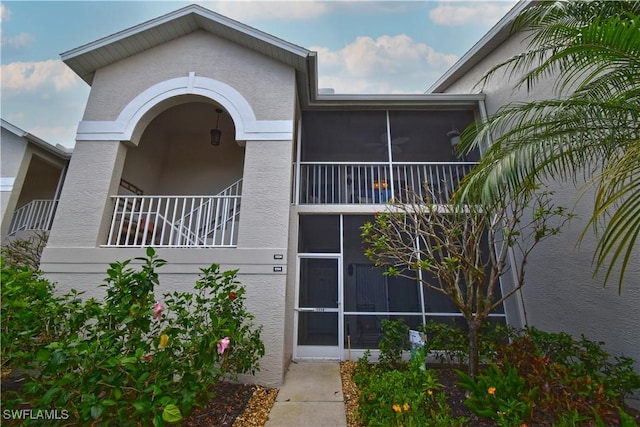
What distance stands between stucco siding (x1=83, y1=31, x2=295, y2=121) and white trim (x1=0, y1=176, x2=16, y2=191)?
4.16 m

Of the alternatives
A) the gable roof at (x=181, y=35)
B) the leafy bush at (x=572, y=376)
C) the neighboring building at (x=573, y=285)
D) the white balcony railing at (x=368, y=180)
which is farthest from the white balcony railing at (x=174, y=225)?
the neighboring building at (x=573, y=285)

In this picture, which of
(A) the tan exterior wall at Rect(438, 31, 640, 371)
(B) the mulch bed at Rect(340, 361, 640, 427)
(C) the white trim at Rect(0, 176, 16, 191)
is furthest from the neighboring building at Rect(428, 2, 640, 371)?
(C) the white trim at Rect(0, 176, 16, 191)

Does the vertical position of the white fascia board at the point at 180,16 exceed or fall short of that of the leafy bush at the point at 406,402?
it exceeds it

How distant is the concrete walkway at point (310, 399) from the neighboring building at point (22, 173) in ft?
28.3

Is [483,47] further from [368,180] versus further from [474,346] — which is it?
[474,346]

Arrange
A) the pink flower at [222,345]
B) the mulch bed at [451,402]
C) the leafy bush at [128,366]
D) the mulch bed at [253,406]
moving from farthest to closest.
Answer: the mulch bed at [253,406] → the mulch bed at [451,402] → the pink flower at [222,345] → the leafy bush at [128,366]

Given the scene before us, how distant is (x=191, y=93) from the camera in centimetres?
629

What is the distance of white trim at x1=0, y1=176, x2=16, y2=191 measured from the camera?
25.5ft

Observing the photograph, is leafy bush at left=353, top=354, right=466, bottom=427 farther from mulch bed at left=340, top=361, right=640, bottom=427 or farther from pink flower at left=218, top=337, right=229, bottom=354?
A: pink flower at left=218, top=337, right=229, bottom=354

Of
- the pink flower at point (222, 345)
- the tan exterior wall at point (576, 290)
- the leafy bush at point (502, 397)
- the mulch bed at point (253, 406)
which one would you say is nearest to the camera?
the pink flower at point (222, 345)

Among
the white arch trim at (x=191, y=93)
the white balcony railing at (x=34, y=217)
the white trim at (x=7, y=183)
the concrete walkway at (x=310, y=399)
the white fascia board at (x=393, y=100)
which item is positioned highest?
the white fascia board at (x=393, y=100)

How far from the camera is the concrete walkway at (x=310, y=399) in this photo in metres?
3.73

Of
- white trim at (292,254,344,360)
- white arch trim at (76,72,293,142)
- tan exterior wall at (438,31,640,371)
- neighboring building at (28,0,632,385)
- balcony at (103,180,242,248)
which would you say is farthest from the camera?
white trim at (292,254,344,360)

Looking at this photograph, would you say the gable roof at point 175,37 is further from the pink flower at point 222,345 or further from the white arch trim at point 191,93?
the pink flower at point 222,345
